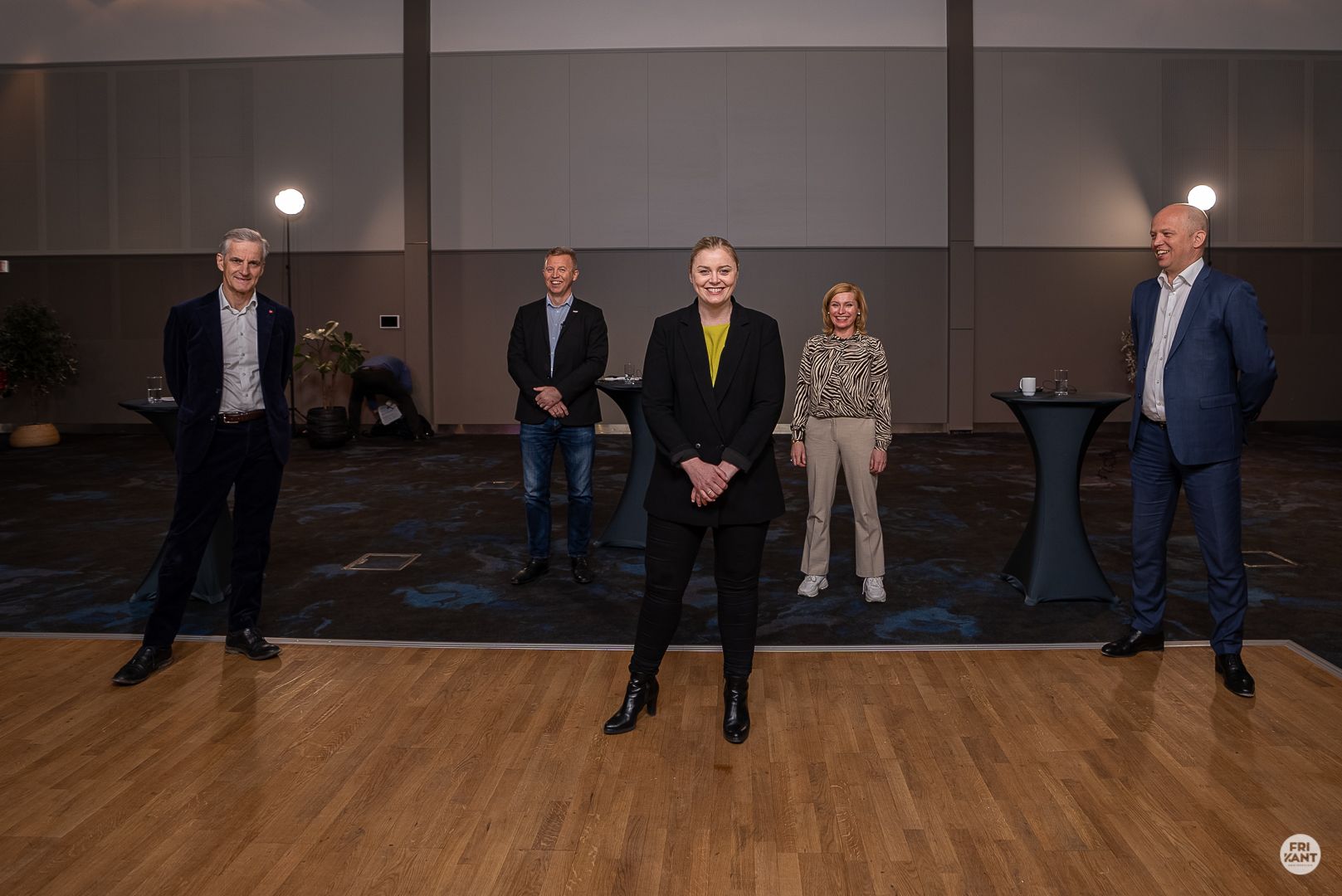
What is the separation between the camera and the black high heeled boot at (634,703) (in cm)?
283

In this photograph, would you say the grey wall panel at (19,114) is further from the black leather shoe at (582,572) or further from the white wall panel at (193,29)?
the black leather shoe at (582,572)

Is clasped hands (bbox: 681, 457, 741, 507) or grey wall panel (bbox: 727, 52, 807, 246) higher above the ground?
grey wall panel (bbox: 727, 52, 807, 246)

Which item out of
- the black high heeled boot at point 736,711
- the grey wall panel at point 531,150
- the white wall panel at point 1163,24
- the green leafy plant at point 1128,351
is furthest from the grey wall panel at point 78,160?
the green leafy plant at point 1128,351

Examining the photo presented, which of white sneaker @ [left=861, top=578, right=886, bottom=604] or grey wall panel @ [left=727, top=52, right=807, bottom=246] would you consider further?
grey wall panel @ [left=727, top=52, right=807, bottom=246]

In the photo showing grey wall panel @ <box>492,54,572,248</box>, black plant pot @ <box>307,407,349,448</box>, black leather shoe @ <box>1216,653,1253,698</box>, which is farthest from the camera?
grey wall panel @ <box>492,54,572,248</box>

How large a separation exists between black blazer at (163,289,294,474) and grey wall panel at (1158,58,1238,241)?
1030 centimetres

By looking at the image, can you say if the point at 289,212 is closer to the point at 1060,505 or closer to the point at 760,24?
the point at 760,24

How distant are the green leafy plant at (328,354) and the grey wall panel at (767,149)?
4396 mm

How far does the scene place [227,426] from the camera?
3334 mm

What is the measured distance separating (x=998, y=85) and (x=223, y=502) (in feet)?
32.2

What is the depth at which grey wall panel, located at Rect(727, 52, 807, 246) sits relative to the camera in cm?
1073

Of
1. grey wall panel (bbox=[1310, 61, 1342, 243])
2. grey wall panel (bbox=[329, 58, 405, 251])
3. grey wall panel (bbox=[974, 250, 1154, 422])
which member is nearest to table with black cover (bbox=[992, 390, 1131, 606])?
grey wall panel (bbox=[974, 250, 1154, 422])

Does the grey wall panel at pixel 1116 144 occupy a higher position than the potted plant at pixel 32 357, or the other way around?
the grey wall panel at pixel 1116 144

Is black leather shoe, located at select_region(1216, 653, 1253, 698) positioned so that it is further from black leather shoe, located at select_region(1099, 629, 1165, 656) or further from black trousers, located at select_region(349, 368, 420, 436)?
black trousers, located at select_region(349, 368, 420, 436)
